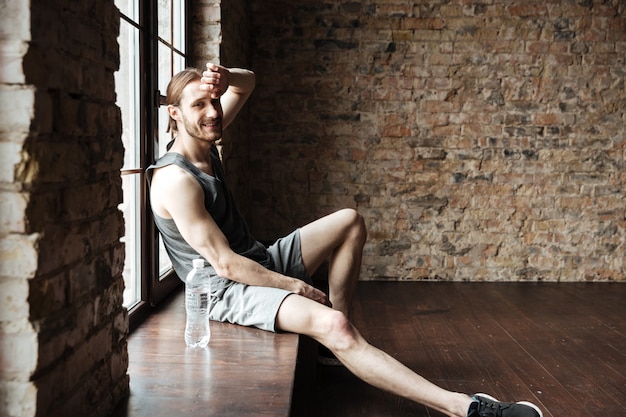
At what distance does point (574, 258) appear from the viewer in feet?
17.6

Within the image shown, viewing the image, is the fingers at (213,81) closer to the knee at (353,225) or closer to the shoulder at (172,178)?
the shoulder at (172,178)

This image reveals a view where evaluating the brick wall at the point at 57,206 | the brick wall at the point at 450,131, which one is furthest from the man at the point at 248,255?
the brick wall at the point at 450,131

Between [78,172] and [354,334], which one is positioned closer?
[78,172]

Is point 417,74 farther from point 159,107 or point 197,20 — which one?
point 159,107

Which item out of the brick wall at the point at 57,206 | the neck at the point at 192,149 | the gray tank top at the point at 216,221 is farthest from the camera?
the neck at the point at 192,149

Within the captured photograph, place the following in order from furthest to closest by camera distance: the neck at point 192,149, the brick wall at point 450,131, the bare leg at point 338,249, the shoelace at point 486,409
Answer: the brick wall at point 450,131 → the bare leg at point 338,249 → the neck at point 192,149 → the shoelace at point 486,409

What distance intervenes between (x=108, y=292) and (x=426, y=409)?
155 centimetres

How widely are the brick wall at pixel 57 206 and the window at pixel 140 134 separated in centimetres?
99

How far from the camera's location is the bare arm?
2484mm

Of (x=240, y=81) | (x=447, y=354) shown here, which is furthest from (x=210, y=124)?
(x=447, y=354)

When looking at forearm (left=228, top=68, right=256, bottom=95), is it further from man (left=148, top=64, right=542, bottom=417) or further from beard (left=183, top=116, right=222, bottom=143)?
beard (left=183, top=116, right=222, bottom=143)

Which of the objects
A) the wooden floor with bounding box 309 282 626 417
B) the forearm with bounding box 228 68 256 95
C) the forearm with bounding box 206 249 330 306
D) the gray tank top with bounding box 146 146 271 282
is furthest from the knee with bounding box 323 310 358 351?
the forearm with bounding box 228 68 256 95

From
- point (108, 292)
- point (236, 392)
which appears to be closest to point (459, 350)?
point (236, 392)

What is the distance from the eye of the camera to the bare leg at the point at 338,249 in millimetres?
3084
